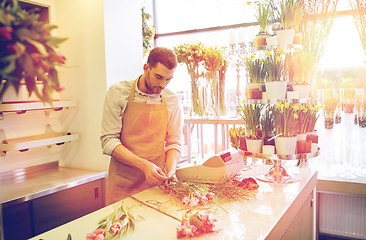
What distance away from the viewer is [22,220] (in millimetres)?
2287

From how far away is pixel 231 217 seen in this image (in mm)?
1437

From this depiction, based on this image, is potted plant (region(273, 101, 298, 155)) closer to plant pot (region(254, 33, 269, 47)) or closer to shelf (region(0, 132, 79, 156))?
plant pot (region(254, 33, 269, 47))

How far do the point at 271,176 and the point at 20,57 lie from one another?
5.92ft

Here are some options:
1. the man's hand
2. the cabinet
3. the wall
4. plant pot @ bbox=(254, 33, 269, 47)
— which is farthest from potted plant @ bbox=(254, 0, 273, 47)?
the cabinet

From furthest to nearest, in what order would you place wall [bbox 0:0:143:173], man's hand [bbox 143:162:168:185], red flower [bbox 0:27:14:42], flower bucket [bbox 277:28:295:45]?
wall [bbox 0:0:143:173]
flower bucket [bbox 277:28:295:45]
man's hand [bbox 143:162:168:185]
red flower [bbox 0:27:14:42]

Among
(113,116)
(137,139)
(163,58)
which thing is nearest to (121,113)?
(113,116)

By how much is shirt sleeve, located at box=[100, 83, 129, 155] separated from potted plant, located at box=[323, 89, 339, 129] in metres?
1.83

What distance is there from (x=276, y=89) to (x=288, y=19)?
47 centimetres

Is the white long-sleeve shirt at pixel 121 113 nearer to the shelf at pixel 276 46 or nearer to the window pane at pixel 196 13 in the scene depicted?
the shelf at pixel 276 46

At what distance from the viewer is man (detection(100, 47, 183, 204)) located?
2154 mm

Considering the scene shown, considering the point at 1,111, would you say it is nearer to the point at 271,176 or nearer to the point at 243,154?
the point at 243,154

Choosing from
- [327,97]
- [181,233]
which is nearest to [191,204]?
[181,233]

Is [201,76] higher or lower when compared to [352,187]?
higher

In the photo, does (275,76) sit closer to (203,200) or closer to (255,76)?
(255,76)
